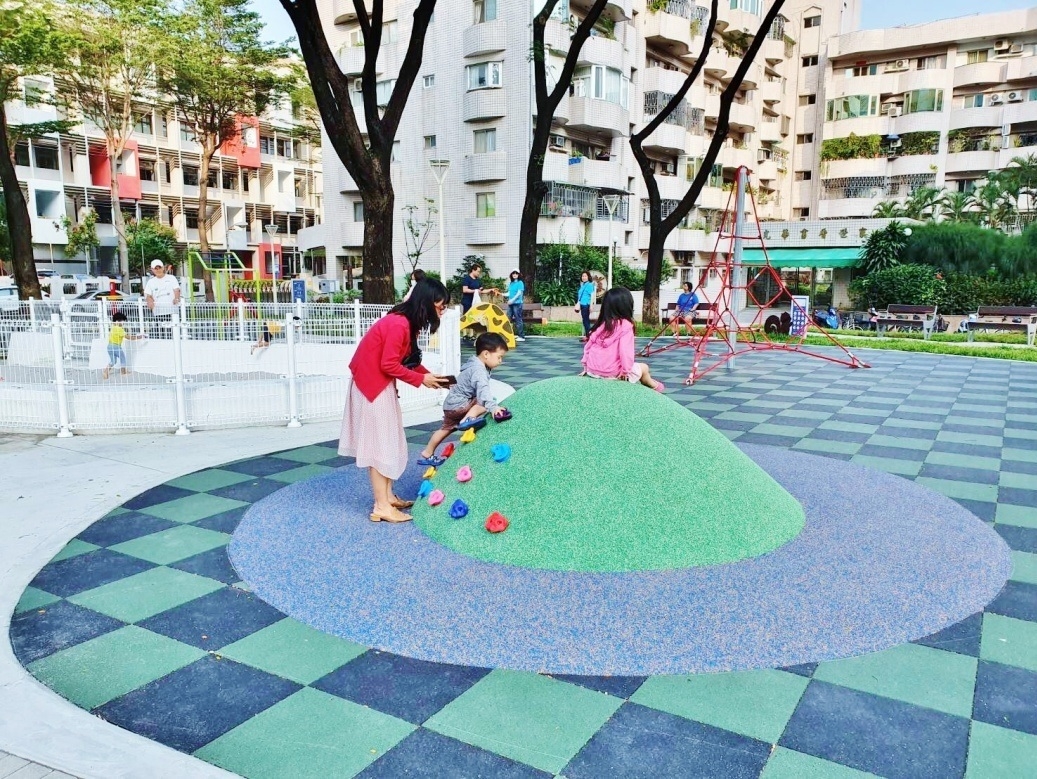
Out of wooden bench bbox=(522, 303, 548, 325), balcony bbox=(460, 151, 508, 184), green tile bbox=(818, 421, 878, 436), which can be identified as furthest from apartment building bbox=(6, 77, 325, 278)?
green tile bbox=(818, 421, 878, 436)

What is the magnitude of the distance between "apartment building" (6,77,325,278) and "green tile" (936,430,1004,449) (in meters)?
36.0

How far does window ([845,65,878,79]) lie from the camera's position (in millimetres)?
46344

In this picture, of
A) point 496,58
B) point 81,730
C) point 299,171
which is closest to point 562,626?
point 81,730

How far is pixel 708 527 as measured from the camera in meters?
4.70

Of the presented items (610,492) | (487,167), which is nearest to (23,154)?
(487,167)

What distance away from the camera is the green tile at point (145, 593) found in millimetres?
3971

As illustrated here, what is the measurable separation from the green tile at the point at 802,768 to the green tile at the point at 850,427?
6622mm

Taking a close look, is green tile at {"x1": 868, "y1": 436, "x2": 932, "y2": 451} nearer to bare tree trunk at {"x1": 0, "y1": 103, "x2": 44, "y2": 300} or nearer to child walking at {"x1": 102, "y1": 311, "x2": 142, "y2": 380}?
child walking at {"x1": 102, "y1": 311, "x2": 142, "y2": 380}

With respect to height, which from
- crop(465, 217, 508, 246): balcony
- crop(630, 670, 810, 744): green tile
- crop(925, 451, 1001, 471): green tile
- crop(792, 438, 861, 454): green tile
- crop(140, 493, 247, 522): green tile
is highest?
crop(465, 217, 508, 246): balcony

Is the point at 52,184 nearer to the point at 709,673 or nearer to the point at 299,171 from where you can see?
the point at 299,171

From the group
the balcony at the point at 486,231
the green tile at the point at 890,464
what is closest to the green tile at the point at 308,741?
the green tile at the point at 890,464

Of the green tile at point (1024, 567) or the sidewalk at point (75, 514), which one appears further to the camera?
the green tile at point (1024, 567)

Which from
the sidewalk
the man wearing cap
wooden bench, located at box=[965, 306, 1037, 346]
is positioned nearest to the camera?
the sidewalk

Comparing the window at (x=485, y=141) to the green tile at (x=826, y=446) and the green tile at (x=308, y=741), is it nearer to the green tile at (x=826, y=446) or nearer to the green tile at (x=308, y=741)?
the green tile at (x=826, y=446)
